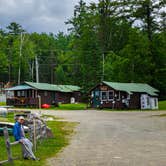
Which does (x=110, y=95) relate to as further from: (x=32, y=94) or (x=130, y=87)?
(x=32, y=94)

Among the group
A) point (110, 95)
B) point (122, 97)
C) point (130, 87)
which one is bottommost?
point (122, 97)

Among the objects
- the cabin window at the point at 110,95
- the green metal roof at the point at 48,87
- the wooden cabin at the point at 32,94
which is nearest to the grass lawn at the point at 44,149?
the cabin window at the point at 110,95

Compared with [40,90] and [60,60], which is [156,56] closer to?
[40,90]

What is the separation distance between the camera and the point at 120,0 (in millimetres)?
76500

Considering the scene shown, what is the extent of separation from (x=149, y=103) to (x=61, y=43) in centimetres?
8413

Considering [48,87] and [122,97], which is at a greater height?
[48,87]

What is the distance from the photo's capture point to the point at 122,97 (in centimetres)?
5728

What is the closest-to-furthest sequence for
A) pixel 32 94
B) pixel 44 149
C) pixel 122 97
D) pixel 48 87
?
pixel 44 149
pixel 122 97
pixel 32 94
pixel 48 87

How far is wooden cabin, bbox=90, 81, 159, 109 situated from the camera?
56875 mm

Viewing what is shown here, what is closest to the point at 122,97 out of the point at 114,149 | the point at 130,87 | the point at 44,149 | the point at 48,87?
the point at 130,87

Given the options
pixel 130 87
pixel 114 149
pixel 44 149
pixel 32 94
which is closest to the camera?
pixel 44 149

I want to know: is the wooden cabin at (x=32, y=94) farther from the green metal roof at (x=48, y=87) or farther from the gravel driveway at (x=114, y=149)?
the gravel driveway at (x=114, y=149)

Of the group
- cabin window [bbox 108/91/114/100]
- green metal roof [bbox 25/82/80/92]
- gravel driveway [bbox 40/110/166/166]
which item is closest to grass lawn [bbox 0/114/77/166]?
gravel driveway [bbox 40/110/166/166]

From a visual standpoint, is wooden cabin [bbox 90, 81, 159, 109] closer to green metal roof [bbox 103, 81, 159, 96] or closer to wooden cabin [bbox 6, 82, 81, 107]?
green metal roof [bbox 103, 81, 159, 96]
